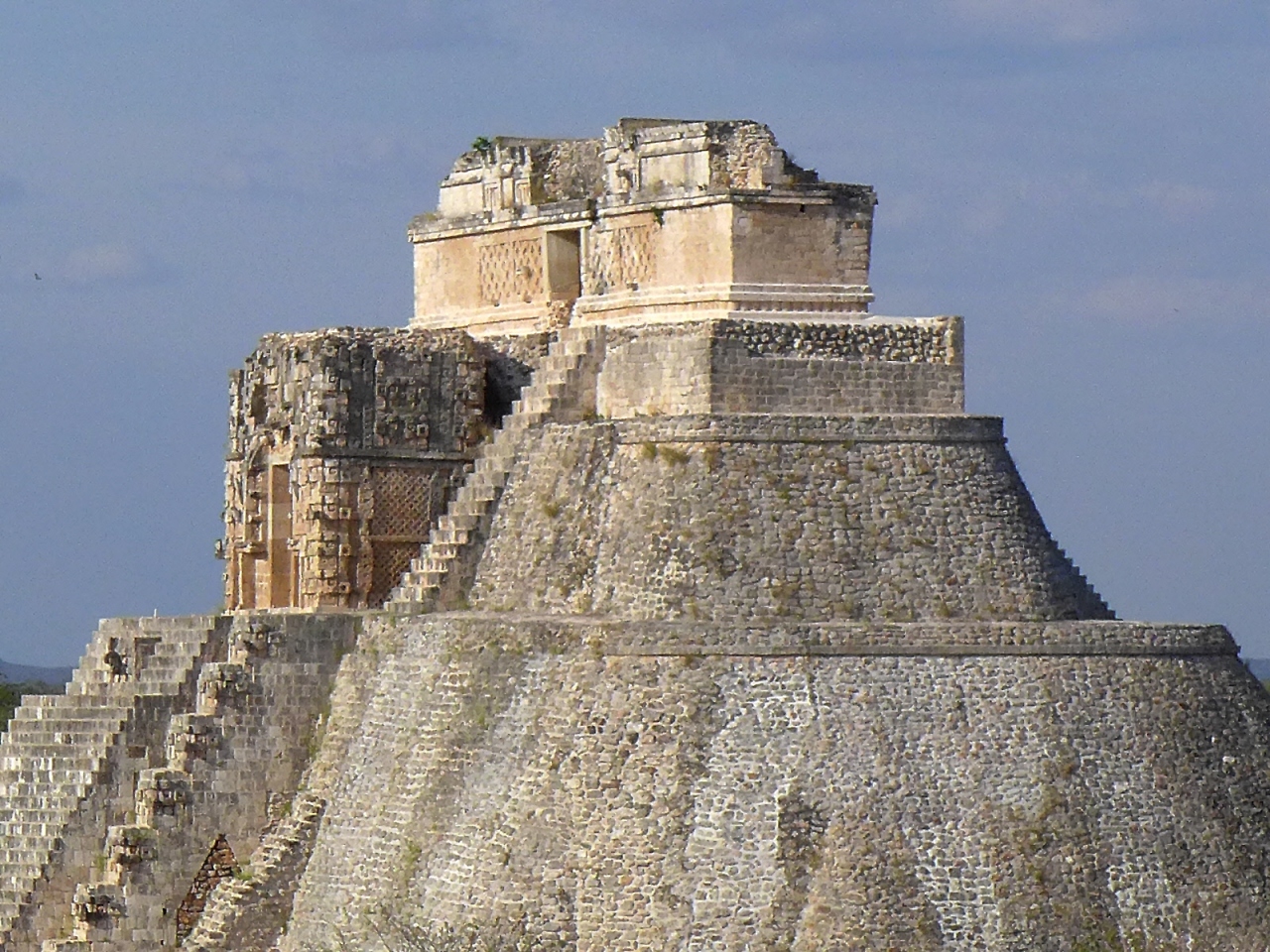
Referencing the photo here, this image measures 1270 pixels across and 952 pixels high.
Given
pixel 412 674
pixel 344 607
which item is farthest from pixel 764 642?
pixel 344 607

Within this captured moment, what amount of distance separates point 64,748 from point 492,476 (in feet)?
22.2

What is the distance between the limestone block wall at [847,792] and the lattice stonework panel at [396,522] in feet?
17.0

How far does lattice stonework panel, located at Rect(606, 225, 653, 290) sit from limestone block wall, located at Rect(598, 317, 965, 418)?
1.30 m

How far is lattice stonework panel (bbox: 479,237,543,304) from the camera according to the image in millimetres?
51969

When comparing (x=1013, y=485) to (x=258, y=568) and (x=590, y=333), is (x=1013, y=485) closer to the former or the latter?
(x=590, y=333)

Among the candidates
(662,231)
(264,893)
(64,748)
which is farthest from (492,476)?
(64,748)

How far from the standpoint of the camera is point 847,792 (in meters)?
43.7

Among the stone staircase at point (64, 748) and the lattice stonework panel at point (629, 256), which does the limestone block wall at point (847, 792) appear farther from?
the stone staircase at point (64, 748)

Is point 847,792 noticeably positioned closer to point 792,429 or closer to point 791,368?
point 792,429

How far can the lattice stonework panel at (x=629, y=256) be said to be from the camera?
49.7 m

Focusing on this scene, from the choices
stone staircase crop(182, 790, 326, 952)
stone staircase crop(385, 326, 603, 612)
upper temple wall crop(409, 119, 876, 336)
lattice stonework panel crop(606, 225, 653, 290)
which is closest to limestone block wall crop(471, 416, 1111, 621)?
stone staircase crop(385, 326, 603, 612)

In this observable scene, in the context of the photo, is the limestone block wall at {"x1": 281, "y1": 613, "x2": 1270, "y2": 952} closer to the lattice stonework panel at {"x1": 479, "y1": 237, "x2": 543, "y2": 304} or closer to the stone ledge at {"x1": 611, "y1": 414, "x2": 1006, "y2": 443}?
the stone ledge at {"x1": 611, "y1": 414, "x2": 1006, "y2": 443}

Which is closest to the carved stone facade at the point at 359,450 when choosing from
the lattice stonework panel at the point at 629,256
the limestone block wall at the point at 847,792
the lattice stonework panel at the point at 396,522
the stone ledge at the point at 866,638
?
the lattice stonework panel at the point at 396,522

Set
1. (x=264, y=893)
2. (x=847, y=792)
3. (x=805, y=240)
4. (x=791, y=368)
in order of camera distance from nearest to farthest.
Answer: (x=847, y=792), (x=791, y=368), (x=264, y=893), (x=805, y=240)
